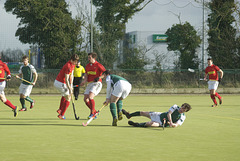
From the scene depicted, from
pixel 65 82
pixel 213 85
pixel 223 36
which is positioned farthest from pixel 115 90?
pixel 223 36

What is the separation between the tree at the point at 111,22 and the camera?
29141 mm

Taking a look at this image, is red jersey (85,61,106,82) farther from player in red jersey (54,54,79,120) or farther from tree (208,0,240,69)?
tree (208,0,240,69)

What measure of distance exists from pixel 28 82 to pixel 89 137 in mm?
6517

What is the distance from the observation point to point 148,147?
282 inches

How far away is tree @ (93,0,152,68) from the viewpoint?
2914cm

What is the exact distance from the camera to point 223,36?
3325 cm

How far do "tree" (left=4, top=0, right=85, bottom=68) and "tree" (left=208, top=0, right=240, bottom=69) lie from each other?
10642mm

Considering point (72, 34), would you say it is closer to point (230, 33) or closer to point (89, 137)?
point (230, 33)

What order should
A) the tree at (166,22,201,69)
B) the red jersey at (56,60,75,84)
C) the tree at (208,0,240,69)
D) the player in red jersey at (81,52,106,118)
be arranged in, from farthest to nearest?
the tree at (166,22,201,69) < the tree at (208,0,240,69) < the player in red jersey at (81,52,106,118) < the red jersey at (56,60,75,84)

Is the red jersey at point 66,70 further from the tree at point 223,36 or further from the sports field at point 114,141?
the tree at point 223,36

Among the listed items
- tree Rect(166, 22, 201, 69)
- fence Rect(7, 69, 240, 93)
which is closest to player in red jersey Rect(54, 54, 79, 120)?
fence Rect(7, 69, 240, 93)

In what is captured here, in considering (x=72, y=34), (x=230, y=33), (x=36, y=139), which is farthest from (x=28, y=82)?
(x=230, y=33)

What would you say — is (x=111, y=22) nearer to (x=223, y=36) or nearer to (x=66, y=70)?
(x=223, y=36)

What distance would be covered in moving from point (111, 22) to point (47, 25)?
712cm
